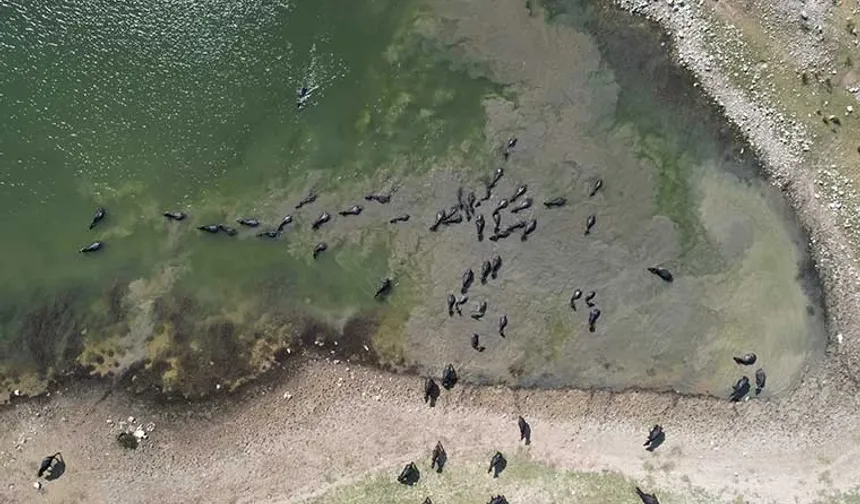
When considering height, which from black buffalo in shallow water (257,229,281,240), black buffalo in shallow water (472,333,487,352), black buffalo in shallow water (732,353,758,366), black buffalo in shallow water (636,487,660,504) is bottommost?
black buffalo in shallow water (636,487,660,504)

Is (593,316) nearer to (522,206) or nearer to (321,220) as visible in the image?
(522,206)

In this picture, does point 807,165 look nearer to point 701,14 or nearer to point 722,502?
point 701,14

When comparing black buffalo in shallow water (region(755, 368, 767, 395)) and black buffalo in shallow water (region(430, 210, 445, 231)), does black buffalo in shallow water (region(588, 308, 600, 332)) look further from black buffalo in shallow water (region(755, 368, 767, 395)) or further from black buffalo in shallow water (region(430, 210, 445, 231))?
black buffalo in shallow water (region(430, 210, 445, 231))

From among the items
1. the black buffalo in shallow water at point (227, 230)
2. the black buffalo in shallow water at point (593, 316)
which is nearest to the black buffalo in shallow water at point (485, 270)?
the black buffalo in shallow water at point (593, 316)

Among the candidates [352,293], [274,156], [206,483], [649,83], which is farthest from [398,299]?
[649,83]

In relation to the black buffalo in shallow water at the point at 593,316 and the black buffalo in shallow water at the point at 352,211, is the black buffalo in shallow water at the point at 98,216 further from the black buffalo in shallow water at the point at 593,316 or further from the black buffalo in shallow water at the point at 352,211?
the black buffalo in shallow water at the point at 593,316

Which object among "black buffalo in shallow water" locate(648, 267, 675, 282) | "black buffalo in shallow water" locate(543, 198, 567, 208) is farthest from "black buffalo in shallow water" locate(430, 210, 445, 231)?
"black buffalo in shallow water" locate(648, 267, 675, 282)
